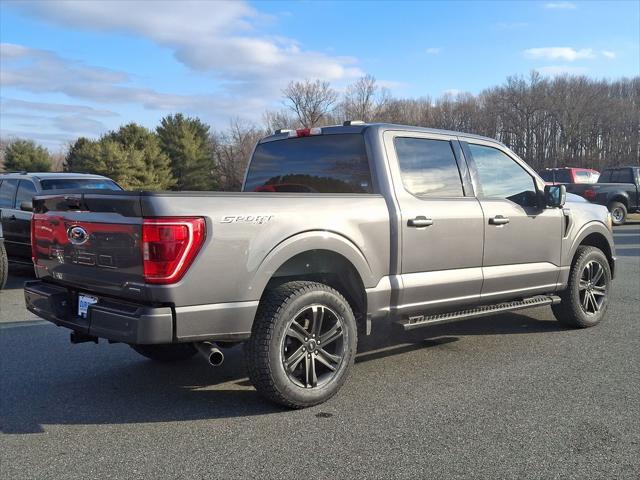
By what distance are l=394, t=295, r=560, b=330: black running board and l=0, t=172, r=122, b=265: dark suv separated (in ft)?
21.5

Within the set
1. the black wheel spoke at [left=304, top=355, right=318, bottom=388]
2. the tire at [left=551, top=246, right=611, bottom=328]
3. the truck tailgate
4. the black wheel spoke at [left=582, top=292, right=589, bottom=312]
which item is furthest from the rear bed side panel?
the black wheel spoke at [left=582, top=292, right=589, bottom=312]

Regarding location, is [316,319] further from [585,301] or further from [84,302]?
[585,301]

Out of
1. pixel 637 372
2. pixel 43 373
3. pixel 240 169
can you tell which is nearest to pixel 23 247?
pixel 43 373

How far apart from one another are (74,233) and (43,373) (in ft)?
5.43

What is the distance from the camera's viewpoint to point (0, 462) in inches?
127

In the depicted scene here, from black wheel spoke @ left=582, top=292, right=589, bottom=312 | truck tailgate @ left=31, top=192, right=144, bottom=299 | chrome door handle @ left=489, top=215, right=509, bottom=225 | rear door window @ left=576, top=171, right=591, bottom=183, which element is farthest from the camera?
rear door window @ left=576, top=171, right=591, bottom=183

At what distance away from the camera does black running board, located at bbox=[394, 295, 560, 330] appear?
15.0ft

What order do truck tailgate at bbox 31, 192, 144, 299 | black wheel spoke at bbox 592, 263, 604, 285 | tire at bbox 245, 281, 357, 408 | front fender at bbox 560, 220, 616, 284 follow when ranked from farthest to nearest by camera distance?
black wheel spoke at bbox 592, 263, 604, 285 → front fender at bbox 560, 220, 616, 284 → tire at bbox 245, 281, 357, 408 → truck tailgate at bbox 31, 192, 144, 299

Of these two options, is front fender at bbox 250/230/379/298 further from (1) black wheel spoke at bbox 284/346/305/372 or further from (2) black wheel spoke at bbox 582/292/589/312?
(2) black wheel spoke at bbox 582/292/589/312

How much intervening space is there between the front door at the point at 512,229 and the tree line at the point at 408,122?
3754cm

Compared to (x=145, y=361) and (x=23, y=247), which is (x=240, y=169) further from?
(x=145, y=361)

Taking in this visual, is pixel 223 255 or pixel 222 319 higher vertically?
pixel 223 255

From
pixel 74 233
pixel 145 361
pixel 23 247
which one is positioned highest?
pixel 74 233

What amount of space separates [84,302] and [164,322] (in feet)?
2.67
